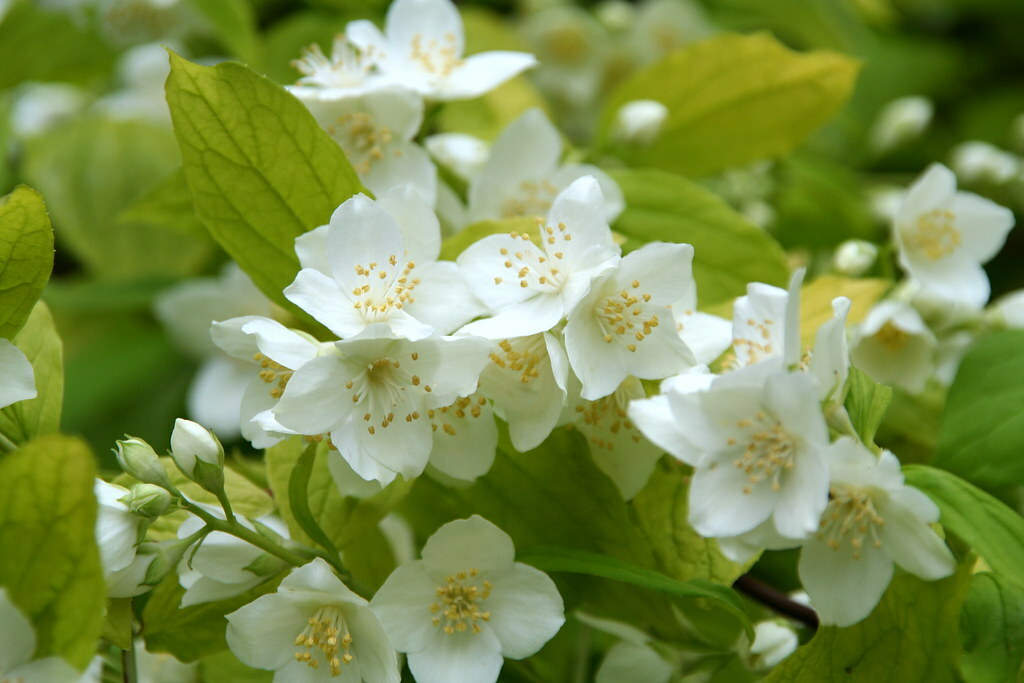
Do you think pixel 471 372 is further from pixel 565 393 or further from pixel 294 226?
pixel 294 226

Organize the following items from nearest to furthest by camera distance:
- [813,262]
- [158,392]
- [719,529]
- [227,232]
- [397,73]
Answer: [719,529], [227,232], [397,73], [813,262], [158,392]

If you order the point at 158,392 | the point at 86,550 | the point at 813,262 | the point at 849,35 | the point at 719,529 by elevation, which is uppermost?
the point at 86,550

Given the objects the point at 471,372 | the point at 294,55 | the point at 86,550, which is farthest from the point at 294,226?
the point at 294,55

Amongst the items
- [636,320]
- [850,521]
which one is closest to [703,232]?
[636,320]

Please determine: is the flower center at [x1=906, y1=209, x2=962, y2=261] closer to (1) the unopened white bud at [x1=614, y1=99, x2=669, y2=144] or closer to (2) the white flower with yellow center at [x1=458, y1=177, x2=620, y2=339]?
(1) the unopened white bud at [x1=614, y1=99, x2=669, y2=144]

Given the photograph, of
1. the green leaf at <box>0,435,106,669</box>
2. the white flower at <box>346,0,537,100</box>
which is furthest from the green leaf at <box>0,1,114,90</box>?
the green leaf at <box>0,435,106,669</box>

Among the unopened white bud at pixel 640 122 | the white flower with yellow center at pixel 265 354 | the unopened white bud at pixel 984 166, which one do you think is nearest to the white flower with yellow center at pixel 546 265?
the white flower with yellow center at pixel 265 354
